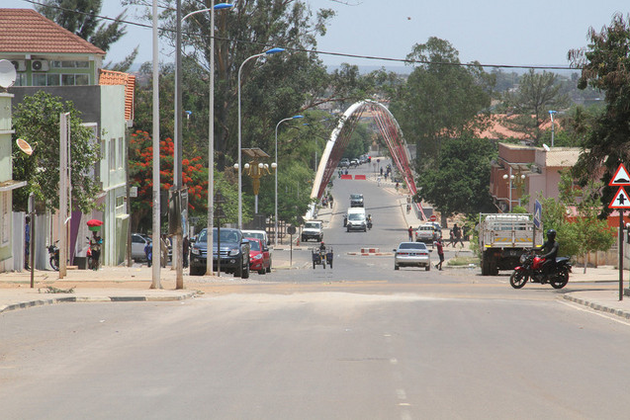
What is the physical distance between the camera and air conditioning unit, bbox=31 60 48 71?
5022 centimetres

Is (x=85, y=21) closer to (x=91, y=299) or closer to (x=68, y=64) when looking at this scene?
(x=68, y=64)

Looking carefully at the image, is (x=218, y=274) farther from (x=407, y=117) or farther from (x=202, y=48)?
(x=407, y=117)

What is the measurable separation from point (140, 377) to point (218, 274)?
2289cm

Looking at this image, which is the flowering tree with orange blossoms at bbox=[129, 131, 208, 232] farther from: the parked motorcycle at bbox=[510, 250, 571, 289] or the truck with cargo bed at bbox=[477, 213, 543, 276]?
the parked motorcycle at bbox=[510, 250, 571, 289]

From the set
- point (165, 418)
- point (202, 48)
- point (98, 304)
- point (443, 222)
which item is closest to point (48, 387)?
point (165, 418)

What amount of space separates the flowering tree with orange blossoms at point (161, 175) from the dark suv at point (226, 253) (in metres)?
19.9

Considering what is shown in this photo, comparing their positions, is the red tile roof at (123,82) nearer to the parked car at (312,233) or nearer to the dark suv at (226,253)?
the dark suv at (226,253)

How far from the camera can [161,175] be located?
55.7m

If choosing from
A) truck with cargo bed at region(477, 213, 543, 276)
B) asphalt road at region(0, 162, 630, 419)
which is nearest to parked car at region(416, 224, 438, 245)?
truck with cargo bed at region(477, 213, 543, 276)

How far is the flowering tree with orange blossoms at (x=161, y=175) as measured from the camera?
5581 centimetres

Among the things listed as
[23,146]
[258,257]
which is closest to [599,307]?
[23,146]

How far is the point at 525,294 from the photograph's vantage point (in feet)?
85.3

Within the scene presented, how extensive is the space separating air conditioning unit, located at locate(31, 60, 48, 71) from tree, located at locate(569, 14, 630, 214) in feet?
107

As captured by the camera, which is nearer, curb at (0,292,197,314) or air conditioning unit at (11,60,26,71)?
curb at (0,292,197,314)
